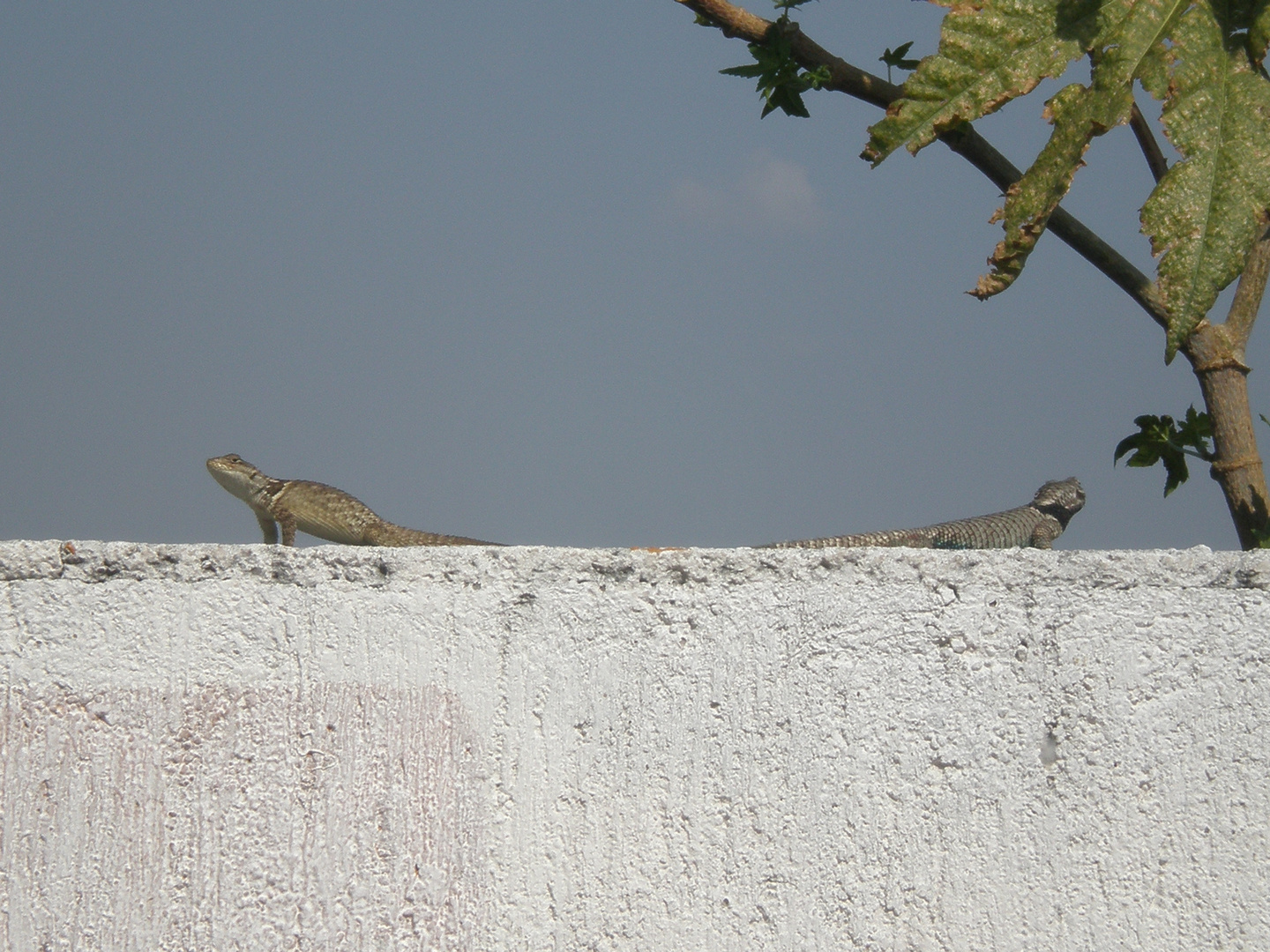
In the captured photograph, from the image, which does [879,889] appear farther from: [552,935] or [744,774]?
[552,935]

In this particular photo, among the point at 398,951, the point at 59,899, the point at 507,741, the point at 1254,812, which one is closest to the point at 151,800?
the point at 59,899

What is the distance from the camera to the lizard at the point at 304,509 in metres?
5.44

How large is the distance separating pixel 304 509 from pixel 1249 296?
14.4ft

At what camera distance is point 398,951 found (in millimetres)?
2143

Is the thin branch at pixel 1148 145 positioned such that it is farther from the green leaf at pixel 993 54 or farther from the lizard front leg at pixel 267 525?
the lizard front leg at pixel 267 525

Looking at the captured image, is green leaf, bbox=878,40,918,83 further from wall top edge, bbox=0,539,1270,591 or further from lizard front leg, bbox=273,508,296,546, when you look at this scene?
lizard front leg, bbox=273,508,296,546

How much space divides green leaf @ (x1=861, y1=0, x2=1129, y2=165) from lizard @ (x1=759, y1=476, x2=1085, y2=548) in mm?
2541

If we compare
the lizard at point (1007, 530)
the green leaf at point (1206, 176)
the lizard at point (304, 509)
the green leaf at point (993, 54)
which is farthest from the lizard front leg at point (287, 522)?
the green leaf at point (1206, 176)

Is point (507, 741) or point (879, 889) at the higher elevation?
point (507, 741)

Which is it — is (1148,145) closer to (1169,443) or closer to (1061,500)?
(1169,443)

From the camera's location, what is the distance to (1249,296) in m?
3.31

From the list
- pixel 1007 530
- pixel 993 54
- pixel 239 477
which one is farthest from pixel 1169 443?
pixel 239 477

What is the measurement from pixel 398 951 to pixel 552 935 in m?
0.32

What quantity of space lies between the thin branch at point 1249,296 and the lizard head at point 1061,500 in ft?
14.2
